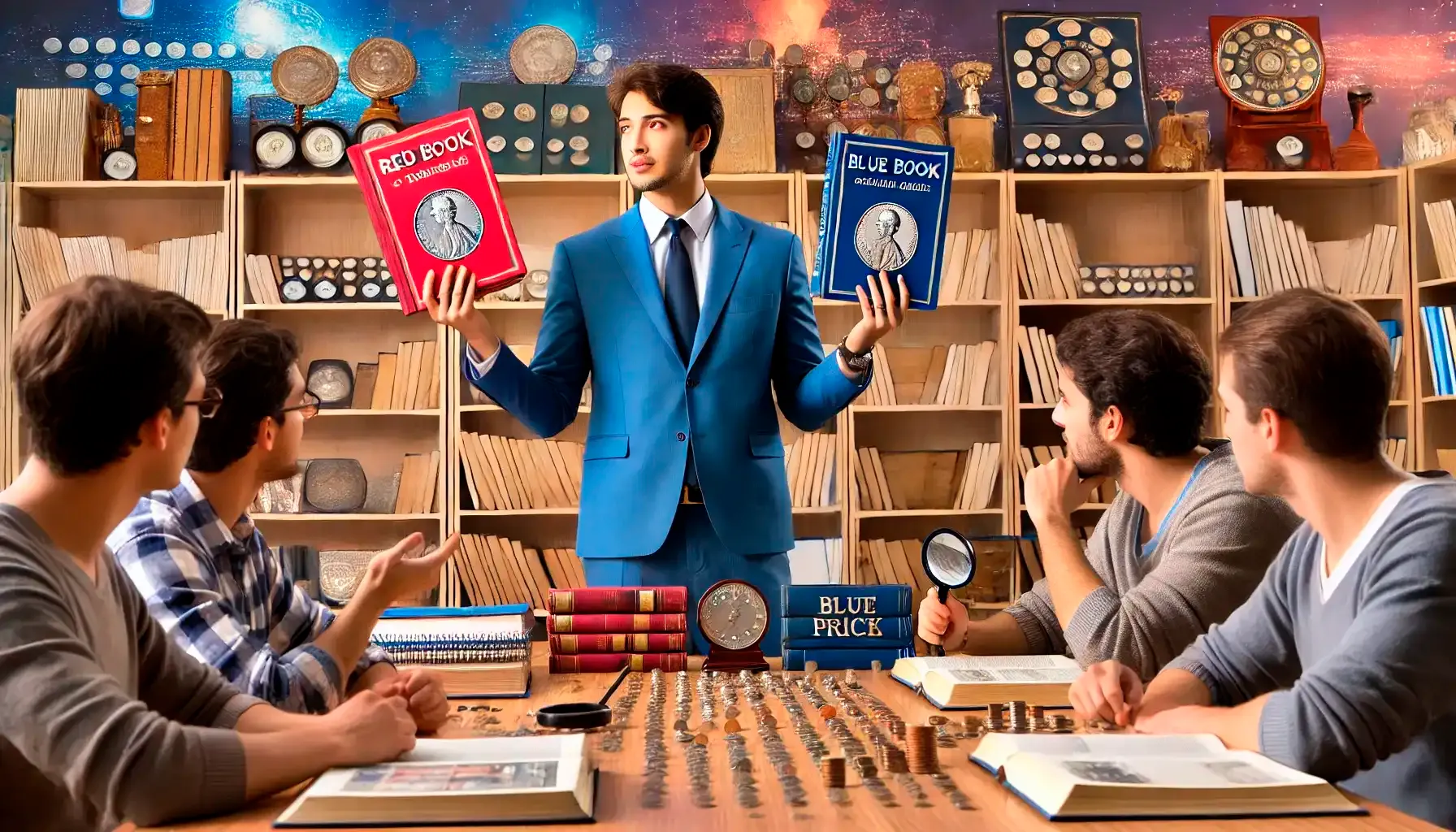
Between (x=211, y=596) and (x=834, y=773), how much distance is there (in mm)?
845

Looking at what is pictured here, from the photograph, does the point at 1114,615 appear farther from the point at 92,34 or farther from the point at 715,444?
the point at 92,34

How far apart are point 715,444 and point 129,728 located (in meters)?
1.69

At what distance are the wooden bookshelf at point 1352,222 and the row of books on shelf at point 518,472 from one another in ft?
7.99

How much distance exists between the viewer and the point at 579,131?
4.90m

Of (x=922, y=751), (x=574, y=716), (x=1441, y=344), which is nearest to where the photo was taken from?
(x=922, y=751)

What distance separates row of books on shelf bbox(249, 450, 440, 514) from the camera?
4.88 metres

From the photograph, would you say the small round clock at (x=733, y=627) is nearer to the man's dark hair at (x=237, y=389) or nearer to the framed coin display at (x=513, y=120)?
the man's dark hair at (x=237, y=389)

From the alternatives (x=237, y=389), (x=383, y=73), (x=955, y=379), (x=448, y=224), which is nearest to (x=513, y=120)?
(x=383, y=73)

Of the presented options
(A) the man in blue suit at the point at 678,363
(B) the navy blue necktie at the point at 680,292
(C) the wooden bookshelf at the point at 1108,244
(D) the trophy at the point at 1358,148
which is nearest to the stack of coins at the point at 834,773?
(A) the man in blue suit at the point at 678,363

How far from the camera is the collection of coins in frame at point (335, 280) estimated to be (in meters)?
4.86

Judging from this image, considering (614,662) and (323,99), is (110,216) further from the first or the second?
(614,662)

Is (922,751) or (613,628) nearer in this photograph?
(922,751)

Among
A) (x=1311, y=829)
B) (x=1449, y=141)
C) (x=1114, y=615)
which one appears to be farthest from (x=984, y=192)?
(x=1311, y=829)

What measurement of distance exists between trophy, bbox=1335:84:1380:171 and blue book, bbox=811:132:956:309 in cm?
302
